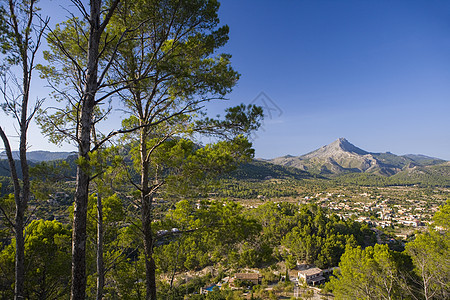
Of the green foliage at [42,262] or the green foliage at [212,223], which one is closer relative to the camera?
the green foliage at [212,223]

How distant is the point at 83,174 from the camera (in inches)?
117

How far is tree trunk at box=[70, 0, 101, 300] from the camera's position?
2.82m

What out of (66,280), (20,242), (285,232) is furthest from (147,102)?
(285,232)

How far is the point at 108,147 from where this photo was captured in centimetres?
387

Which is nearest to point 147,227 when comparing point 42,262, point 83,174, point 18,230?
point 18,230

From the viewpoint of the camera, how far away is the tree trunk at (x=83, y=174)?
2.82m

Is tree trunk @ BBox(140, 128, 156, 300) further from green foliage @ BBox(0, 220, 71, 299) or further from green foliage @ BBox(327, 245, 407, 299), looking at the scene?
green foliage @ BBox(327, 245, 407, 299)

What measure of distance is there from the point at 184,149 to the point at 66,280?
684cm

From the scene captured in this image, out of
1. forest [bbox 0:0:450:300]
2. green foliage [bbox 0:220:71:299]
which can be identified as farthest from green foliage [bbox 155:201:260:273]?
green foliage [bbox 0:220:71:299]

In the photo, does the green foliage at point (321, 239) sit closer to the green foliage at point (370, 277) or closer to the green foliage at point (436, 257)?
the green foliage at point (370, 277)

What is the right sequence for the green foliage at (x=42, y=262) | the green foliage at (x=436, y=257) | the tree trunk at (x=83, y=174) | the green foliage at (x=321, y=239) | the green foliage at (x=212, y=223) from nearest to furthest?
the tree trunk at (x=83, y=174)
the green foliage at (x=212, y=223)
the green foliage at (x=42, y=262)
the green foliage at (x=436, y=257)
the green foliage at (x=321, y=239)

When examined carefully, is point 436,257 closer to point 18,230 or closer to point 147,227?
point 147,227

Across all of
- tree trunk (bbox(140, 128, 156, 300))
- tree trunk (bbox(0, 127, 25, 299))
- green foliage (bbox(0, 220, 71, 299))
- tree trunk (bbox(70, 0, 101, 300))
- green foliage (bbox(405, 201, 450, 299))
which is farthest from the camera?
green foliage (bbox(405, 201, 450, 299))

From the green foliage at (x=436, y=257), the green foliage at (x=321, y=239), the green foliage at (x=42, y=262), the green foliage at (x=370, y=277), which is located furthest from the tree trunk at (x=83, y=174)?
the green foliage at (x=321, y=239)
